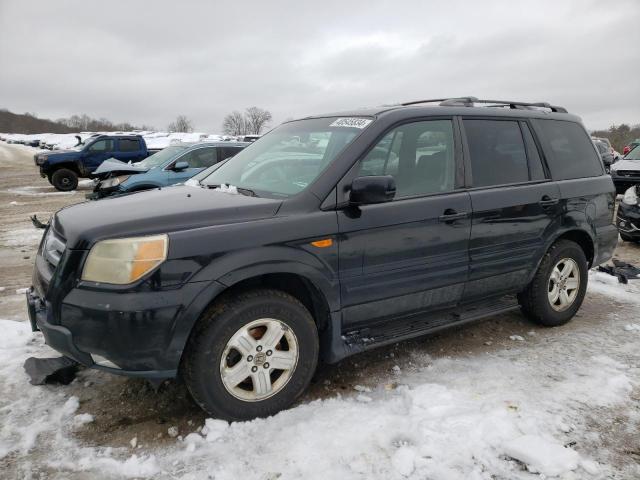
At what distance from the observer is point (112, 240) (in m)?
2.53

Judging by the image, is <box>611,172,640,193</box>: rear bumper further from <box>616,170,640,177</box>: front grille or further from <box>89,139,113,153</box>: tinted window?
<box>89,139,113,153</box>: tinted window

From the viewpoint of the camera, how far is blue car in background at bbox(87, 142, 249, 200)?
1010 cm

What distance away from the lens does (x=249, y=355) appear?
9.14 ft

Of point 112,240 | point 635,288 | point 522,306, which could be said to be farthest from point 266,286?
point 635,288

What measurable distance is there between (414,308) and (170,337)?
5.47ft

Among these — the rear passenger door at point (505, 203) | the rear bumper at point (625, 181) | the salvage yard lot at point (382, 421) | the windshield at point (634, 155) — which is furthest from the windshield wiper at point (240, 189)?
the windshield at point (634, 155)

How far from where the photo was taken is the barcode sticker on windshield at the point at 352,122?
332 cm

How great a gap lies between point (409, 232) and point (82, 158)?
1656cm

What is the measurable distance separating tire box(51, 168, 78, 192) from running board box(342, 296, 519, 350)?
54.4 feet

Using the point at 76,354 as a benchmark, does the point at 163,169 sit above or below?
above

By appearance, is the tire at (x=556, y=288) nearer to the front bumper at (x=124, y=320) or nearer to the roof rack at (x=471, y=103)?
the roof rack at (x=471, y=103)

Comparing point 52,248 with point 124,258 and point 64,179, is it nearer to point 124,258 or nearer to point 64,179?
point 124,258

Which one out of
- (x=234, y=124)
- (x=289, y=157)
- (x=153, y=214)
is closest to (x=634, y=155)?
(x=289, y=157)

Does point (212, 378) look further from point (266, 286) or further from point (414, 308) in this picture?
point (414, 308)
